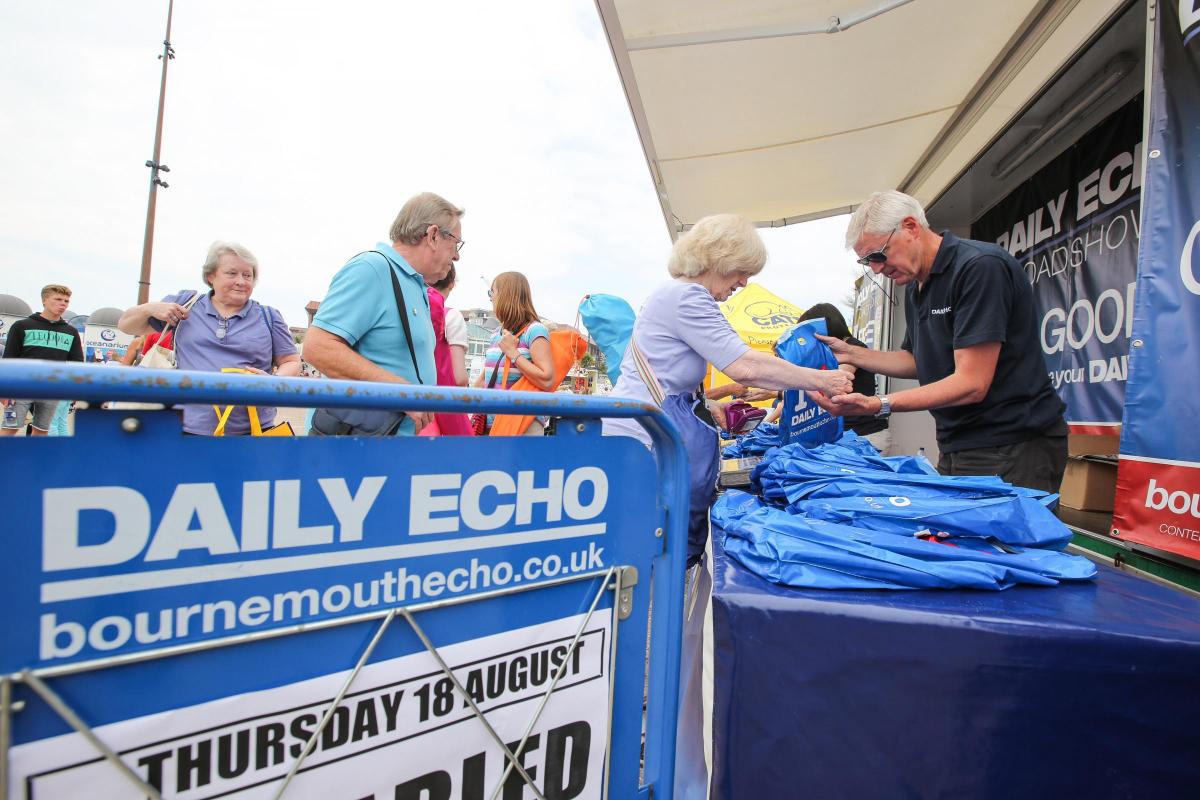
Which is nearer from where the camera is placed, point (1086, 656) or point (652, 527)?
point (1086, 656)

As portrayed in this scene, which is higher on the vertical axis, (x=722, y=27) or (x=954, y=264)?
(x=722, y=27)

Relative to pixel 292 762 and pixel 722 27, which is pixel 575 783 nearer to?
pixel 292 762

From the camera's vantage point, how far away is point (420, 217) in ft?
7.41

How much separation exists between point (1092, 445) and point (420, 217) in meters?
4.23

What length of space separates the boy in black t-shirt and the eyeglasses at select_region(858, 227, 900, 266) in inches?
→ 248

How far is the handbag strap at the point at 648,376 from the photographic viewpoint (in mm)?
1941

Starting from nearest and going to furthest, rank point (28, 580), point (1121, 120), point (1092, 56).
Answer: point (28, 580)
point (1092, 56)
point (1121, 120)

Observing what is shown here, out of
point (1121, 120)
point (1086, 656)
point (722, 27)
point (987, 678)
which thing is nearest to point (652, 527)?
point (987, 678)

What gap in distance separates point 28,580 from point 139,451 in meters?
0.17

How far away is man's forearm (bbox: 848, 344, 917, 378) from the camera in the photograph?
Answer: 2.61 m

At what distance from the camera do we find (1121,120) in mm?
3195

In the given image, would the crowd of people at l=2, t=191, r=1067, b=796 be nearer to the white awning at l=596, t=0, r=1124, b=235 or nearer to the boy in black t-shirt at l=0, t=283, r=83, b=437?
the white awning at l=596, t=0, r=1124, b=235

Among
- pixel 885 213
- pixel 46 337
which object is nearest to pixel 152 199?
pixel 46 337

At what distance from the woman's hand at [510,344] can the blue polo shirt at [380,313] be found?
118 cm
